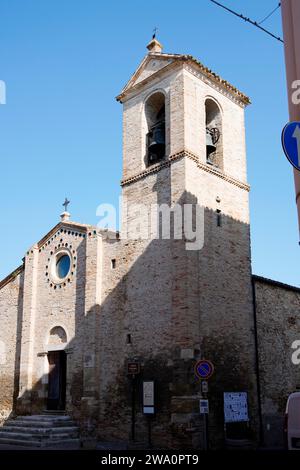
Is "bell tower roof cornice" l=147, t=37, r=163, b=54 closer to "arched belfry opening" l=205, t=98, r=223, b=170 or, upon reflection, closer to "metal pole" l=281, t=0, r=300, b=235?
"arched belfry opening" l=205, t=98, r=223, b=170

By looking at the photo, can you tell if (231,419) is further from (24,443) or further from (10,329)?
(10,329)

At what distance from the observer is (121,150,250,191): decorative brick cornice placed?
58.1 feet

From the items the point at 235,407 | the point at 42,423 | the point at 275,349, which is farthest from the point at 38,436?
the point at 275,349

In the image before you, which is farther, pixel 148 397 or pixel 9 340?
pixel 9 340

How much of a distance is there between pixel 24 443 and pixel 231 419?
6.51m

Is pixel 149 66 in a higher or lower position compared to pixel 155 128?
higher

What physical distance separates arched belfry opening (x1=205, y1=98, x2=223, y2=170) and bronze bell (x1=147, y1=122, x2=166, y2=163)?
1621 millimetres

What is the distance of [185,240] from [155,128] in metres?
4.94

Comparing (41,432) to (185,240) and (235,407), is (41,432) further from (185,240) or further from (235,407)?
(185,240)

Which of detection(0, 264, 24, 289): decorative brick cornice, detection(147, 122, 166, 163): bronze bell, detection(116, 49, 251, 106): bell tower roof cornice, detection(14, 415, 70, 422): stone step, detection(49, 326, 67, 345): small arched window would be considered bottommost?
detection(14, 415, 70, 422): stone step

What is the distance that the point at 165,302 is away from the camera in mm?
16734

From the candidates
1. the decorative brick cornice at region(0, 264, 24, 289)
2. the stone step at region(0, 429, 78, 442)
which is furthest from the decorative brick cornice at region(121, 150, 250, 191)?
the stone step at region(0, 429, 78, 442)

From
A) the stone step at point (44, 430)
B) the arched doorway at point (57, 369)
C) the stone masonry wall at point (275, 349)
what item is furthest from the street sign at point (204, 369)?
the arched doorway at point (57, 369)

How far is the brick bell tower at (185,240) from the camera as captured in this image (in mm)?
15953
